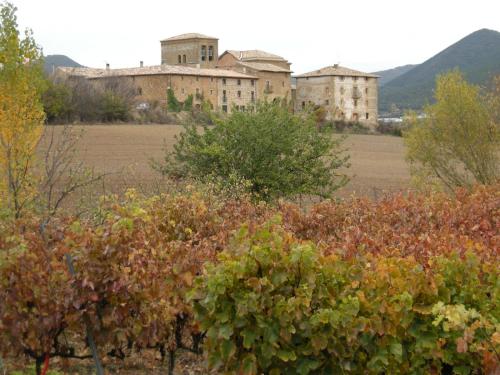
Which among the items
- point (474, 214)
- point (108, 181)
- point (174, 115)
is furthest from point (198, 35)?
point (474, 214)

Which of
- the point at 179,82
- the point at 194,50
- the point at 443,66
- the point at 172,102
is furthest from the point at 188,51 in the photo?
the point at 443,66

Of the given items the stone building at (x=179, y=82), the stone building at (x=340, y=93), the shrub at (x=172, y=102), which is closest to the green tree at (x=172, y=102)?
the shrub at (x=172, y=102)

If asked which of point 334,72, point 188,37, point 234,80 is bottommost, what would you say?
point 234,80

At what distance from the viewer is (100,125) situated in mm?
60062

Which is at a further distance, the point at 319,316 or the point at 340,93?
the point at 340,93

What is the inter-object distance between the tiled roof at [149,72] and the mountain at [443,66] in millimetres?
56466

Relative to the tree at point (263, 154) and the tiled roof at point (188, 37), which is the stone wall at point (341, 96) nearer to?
the tiled roof at point (188, 37)

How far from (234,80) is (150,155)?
38.2 metres

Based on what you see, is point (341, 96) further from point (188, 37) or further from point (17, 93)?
point (17, 93)

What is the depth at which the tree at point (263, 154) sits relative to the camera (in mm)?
24391

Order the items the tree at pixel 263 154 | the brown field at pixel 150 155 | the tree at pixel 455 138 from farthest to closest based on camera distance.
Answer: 1. the brown field at pixel 150 155
2. the tree at pixel 455 138
3. the tree at pixel 263 154

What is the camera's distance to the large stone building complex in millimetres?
80188

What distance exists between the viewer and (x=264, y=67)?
299 feet

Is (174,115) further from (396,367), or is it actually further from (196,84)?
(396,367)
